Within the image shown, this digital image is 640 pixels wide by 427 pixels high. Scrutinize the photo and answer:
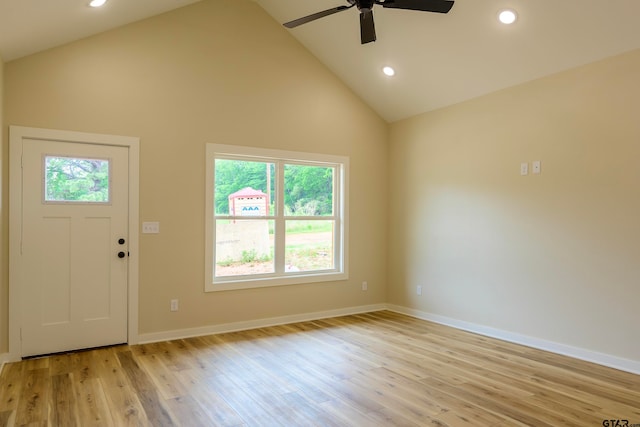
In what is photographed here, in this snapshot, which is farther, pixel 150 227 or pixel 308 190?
pixel 308 190

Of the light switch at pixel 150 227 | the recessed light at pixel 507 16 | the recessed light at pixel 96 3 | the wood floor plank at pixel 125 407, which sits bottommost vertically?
the wood floor plank at pixel 125 407

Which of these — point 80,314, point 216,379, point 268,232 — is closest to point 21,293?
point 80,314

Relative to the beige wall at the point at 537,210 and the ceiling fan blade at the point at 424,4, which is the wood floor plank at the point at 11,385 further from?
the beige wall at the point at 537,210

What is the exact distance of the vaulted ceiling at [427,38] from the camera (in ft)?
11.1

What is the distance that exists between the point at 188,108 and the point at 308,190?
186 cm

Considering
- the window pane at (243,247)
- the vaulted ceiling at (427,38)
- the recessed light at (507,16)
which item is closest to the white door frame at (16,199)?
A: the vaulted ceiling at (427,38)

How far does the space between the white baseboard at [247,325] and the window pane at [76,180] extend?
1514 millimetres

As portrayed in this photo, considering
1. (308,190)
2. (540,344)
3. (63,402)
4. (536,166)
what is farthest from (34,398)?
(536,166)

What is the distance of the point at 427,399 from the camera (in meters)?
3.01

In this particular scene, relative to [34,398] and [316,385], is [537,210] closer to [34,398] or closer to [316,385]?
[316,385]

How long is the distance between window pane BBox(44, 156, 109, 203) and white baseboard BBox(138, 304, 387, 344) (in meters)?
1.51

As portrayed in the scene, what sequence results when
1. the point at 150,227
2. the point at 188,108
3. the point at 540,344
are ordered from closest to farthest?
the point at 540,344, the point at 150,227, the point at 188,108

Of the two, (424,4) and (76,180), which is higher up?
(424,4)

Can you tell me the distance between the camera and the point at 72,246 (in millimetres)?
4043
